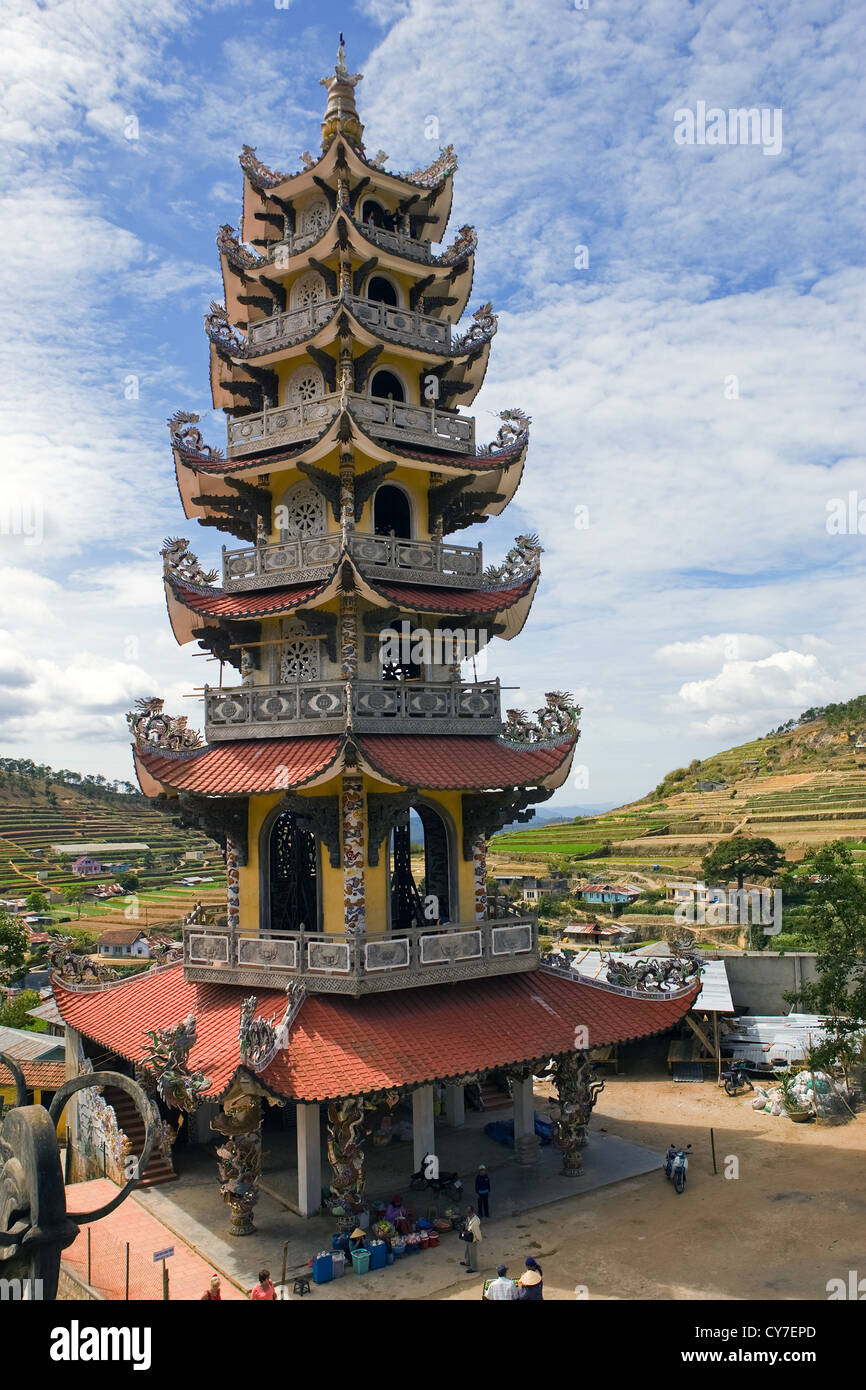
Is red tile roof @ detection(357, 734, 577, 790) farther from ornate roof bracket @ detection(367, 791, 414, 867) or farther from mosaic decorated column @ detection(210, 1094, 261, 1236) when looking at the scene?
mosaic decorated column @ detection(210, 1094, 261, 1236)

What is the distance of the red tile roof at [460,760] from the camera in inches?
676

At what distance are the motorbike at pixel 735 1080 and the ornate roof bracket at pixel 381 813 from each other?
14.8 metres

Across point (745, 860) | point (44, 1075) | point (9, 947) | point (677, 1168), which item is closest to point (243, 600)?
point (677, 1168)

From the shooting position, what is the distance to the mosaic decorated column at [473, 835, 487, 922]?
1989cm

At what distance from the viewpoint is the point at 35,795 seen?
172 meters

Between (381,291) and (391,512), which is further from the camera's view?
(381,291)

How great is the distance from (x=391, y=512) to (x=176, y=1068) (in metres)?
12.0

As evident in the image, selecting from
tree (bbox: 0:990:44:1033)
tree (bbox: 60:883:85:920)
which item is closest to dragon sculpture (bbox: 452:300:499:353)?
tree (bbox: 0:990:44:1033)

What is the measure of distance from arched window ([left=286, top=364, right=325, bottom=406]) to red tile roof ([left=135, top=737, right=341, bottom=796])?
25.4 ft

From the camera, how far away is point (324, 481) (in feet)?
63.2

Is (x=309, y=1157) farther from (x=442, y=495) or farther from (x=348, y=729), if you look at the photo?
(x=442, y=495)

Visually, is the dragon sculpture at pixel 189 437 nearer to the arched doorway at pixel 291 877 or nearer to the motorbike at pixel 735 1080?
the arched doorway at pixel 291 877
